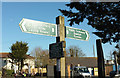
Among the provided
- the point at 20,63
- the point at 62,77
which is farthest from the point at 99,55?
the point at 20,63

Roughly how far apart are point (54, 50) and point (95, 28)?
553 centimetres

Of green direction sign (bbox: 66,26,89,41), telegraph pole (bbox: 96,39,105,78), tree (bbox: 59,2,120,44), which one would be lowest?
telegraph pole (bbox: 96,39,105,78)

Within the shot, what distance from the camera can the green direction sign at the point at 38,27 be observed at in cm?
518

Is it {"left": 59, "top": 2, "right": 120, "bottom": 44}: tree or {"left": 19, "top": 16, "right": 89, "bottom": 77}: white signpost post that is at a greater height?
{"left": 59, "top": 2, "right": 120, "bottom": 44}: tree

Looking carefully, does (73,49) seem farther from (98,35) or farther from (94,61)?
(98,35)

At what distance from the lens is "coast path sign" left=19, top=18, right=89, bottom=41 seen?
5.20 metres

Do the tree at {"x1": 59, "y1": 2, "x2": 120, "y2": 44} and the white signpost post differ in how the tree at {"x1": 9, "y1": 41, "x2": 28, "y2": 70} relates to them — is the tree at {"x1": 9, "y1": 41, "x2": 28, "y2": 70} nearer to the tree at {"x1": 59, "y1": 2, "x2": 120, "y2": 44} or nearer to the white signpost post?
the tree at {"x1": 59, "y1": 2, "x2": 120, "y2": 44}

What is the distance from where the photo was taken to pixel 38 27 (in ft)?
17.9

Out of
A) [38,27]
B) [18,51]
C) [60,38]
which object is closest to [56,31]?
[60,38]

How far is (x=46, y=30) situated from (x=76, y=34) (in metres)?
1.12

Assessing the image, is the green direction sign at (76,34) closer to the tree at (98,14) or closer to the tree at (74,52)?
the tree at (98,14)

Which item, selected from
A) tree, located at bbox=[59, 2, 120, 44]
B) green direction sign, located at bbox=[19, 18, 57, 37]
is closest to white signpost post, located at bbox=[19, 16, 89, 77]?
green direction sign, located at bbox=[19, 18, 57, 37]

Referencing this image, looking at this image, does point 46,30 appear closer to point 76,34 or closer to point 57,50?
point 57,50

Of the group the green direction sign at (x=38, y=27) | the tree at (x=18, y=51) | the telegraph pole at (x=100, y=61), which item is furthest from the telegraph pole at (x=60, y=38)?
the tree at (x=18, y=51)
